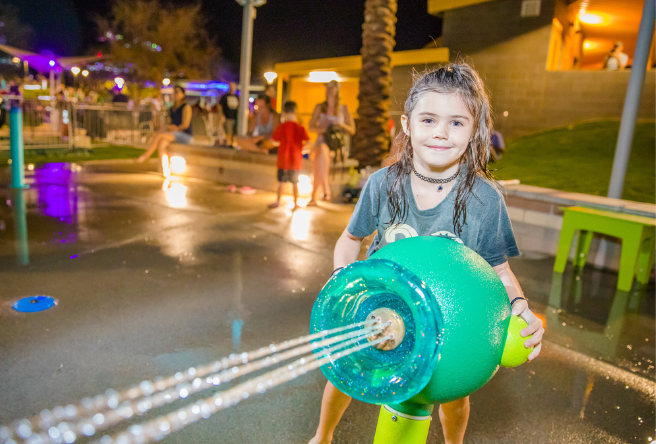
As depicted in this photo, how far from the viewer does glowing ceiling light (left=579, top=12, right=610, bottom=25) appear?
16.2m

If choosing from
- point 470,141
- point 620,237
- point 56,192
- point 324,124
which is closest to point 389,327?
point 470,141

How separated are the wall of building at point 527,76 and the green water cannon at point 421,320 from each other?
13.3 meters

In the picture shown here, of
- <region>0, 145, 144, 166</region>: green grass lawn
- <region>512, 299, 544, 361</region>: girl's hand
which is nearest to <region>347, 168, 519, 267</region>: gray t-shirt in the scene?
<region>512, 299, 544, 361</region>: girl's hand

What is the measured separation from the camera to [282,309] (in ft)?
13.7

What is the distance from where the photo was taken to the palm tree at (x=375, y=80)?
33.6ft

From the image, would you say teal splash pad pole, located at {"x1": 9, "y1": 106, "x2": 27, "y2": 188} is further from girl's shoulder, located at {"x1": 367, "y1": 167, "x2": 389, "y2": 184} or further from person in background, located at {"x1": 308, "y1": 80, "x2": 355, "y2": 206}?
girl's shoulder, located at {"x1": 367, "y1": 167, "x2": 389, "y2": 184}

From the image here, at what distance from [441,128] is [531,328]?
0.70 meters

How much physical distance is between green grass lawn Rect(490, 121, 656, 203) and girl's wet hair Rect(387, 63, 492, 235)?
21.7 feet

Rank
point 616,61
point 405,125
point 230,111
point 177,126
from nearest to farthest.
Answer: point 405,125
point 177,126
point 230,111
point 616,61

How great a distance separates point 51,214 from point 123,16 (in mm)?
29115

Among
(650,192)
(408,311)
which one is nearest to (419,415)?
(408,311)

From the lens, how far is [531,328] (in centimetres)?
143

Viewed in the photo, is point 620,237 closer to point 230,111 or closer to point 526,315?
point 526,315

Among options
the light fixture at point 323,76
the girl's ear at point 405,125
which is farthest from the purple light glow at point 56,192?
the light fixture at point 323,76
